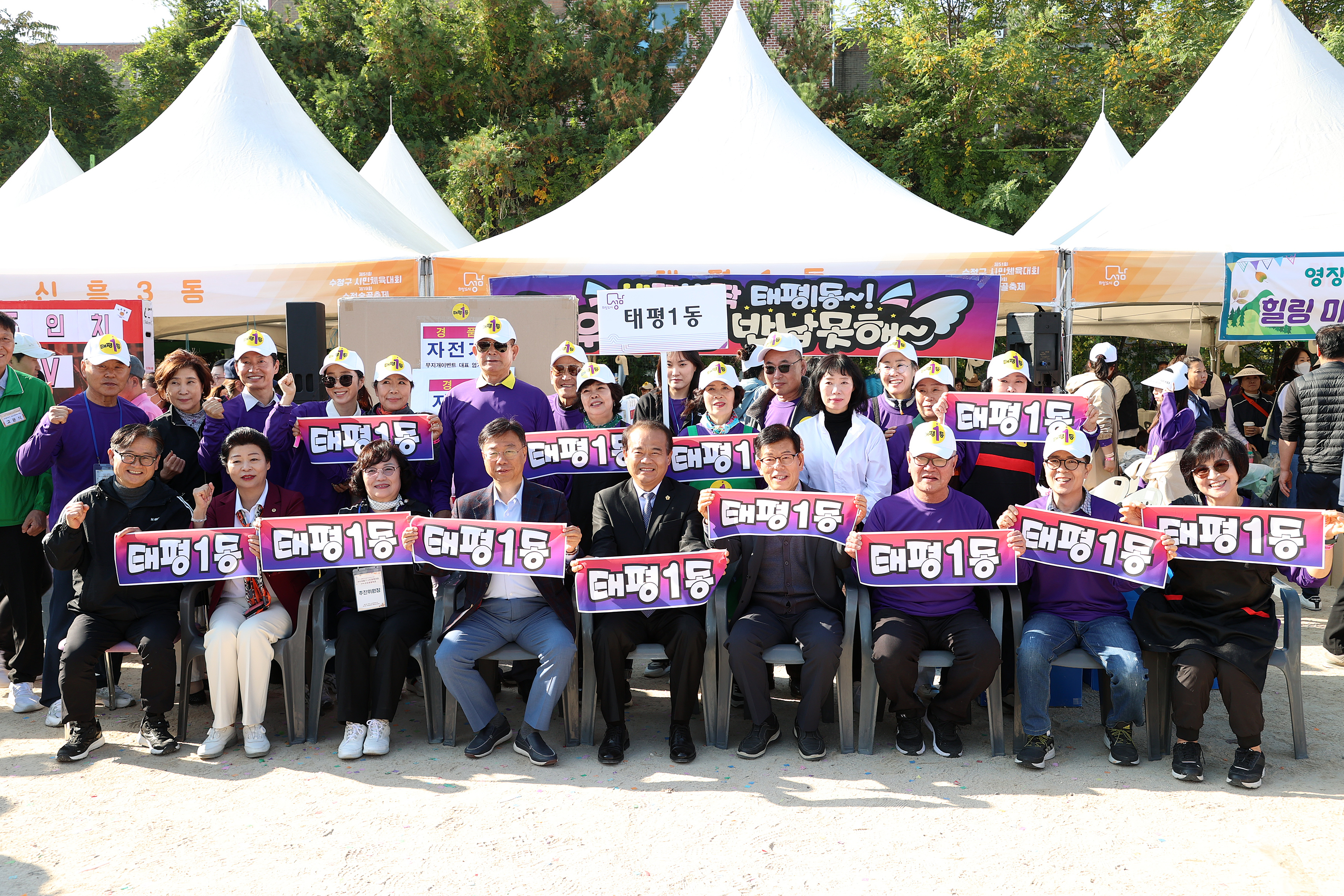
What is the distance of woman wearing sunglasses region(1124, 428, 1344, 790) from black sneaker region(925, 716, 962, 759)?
816 millimetres

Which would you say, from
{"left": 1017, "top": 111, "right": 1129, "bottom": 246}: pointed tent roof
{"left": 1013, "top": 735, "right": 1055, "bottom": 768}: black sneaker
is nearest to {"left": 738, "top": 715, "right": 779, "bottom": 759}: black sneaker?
{"left": 1013, "top": 735, "right": 1055, "bottom": 768}: black sneaker

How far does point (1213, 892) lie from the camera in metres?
3.10

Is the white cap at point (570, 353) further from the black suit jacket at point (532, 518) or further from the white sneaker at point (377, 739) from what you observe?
the white sneaker at point (377, 739)

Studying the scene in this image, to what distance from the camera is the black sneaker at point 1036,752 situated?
402 centimetres

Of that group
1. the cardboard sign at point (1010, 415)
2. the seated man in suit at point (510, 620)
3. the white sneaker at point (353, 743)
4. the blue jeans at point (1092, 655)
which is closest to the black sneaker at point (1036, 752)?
the blue jeans at point (1092, 655)

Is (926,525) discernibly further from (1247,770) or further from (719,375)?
(1247,770)

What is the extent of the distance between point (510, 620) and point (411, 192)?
1246 cm

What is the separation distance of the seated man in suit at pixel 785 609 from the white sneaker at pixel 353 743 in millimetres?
1581

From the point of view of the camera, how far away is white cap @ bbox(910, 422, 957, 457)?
4.25 m

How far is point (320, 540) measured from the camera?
14.1ft

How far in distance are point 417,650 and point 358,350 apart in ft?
9.89

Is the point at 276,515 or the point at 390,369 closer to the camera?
the point at 276,515

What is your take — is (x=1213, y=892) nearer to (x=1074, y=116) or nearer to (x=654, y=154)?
(x=654, y=154)

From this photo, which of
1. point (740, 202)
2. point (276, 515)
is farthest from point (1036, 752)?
point (740, 202)
